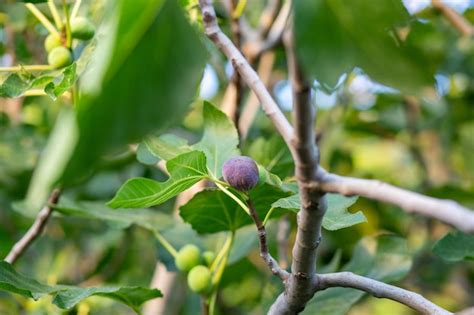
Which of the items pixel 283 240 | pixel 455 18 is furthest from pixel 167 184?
pixel 455 18

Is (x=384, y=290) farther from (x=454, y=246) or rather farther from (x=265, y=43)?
(x=265, y=43)

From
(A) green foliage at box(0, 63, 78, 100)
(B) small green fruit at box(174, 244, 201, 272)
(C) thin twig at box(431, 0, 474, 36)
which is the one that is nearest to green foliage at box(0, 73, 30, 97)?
(A) green foliage at box(0, 63, 78, 100)

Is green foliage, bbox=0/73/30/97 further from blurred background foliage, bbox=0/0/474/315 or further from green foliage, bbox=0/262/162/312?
blurred background foliage, bbox=0/0/474/315

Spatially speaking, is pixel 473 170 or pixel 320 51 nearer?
pixel 320 51

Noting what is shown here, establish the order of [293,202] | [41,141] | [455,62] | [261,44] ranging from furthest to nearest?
1. [455,62]
2. [41,141]
3. [261,44]
4. [293,202]

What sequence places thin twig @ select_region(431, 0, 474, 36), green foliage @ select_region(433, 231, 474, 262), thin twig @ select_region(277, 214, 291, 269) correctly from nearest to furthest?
green foliage @ select_region(433, 231, 474, 262) < thin twig @ select_region(277, 214, 291, 269) < thin twig @ select_region(431, 0, 474, 36)

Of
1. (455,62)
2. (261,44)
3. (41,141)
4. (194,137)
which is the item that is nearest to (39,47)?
(41,141)

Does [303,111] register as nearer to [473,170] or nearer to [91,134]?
[91,134]
